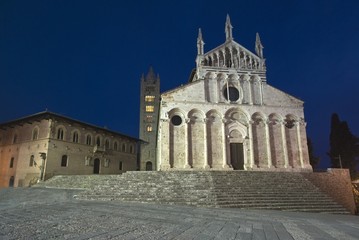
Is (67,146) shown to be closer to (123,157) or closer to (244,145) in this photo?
(123,157)

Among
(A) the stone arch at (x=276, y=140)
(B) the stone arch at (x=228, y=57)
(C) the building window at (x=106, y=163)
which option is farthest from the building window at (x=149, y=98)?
(A) the stone arch at (x=276, y=140)

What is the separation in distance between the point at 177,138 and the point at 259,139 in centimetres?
884

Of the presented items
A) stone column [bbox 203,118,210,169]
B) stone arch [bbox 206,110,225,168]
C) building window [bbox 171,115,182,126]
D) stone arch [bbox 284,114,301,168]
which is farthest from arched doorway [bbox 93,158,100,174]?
stone arch [bbox 284,114,301,168]

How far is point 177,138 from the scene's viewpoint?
22875mm

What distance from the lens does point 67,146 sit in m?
27.5

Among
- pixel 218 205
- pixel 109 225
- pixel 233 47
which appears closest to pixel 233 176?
pixel 218 205

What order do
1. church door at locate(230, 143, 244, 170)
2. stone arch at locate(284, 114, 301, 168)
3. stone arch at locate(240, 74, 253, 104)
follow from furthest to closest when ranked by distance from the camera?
stone arch at locate(240, 74, 253, 104) → stone arch at locate(284, 114, 301, 168) → church door at locate(230, 143, 244, 170)

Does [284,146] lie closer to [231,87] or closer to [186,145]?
[231,87]

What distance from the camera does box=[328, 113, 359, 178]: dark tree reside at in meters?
34.3

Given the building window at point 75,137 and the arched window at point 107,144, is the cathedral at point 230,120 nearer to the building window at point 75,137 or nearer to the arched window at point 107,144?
the building window at point 75,137

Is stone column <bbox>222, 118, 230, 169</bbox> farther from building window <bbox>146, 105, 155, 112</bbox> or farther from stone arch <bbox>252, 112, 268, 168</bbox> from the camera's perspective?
building window <bbox>146, 105, 155, 112</bbox>

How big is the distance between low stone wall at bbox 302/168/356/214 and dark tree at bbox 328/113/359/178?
14.1 meters

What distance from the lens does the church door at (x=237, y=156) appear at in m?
23.5

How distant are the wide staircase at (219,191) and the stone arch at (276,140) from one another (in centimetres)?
542
